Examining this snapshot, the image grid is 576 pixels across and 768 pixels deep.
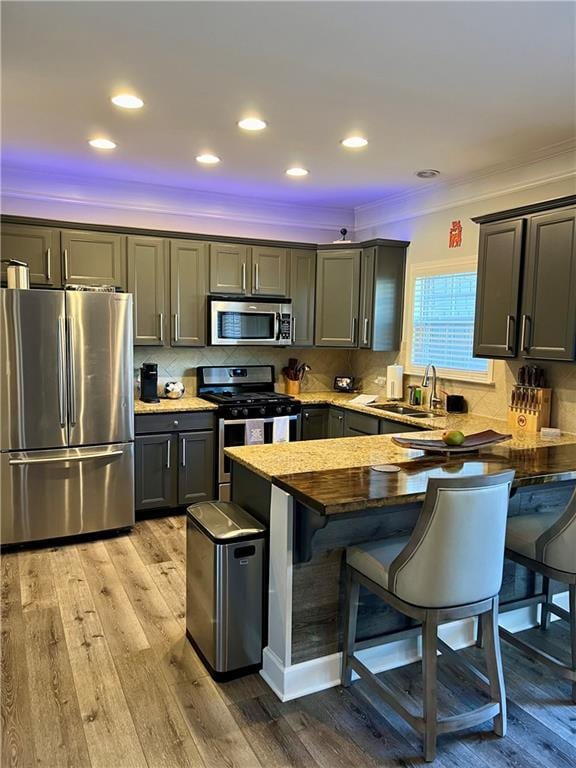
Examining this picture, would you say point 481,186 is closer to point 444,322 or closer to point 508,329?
point 444,322

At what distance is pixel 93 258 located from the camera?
4527 millimetres

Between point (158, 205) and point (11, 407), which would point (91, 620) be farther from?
point (158, 205)

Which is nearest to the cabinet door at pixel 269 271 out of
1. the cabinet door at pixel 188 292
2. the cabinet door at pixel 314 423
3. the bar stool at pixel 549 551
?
the cabinet door at pixel 188 292

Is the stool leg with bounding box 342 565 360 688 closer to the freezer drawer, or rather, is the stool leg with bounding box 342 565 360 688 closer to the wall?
the wall

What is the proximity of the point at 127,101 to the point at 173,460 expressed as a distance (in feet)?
8.78

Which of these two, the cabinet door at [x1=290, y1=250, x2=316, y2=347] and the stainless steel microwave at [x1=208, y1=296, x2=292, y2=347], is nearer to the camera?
the stainless steel microwave at [x1=208, y1=296, x2=292, y2=347]

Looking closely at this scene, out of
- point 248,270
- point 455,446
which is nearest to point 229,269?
point 248,270

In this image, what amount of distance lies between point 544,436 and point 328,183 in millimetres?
2595

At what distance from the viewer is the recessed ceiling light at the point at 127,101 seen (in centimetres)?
290

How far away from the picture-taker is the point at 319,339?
17.8 feet

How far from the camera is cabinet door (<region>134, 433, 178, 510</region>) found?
448 centimetres

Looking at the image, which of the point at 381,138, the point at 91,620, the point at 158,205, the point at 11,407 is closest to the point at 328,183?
the point at 381,138

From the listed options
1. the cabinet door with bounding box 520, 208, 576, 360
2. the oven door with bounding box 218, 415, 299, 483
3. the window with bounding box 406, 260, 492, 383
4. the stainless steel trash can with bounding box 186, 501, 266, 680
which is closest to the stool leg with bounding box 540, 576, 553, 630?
the cabinet door with bounding box 520, 208, 576, 360

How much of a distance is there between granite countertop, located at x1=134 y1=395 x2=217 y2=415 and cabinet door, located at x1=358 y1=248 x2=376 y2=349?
1529mm
